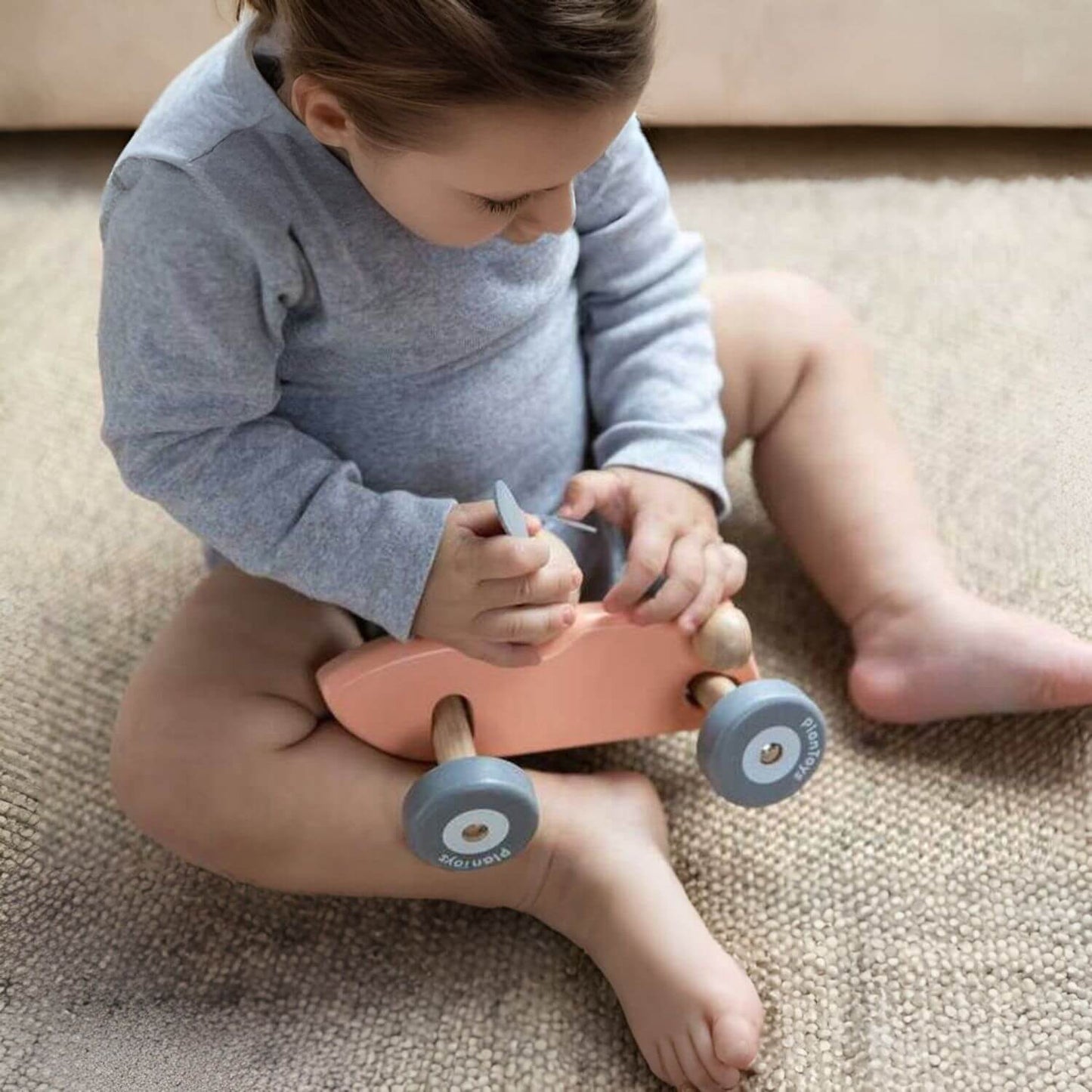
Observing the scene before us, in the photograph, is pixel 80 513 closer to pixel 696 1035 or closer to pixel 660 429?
pixel 660 429

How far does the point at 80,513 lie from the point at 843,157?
70 cm

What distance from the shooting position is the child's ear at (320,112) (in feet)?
1.77

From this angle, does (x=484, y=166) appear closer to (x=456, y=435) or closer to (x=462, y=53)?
(x=462, y=53)

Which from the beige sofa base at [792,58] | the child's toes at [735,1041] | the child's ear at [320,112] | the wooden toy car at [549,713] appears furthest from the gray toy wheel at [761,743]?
the beige sofa base at [792,58]

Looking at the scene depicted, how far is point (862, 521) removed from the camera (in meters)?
0.78

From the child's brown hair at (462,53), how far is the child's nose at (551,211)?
0.06m

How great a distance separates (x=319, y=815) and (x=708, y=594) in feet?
0.71

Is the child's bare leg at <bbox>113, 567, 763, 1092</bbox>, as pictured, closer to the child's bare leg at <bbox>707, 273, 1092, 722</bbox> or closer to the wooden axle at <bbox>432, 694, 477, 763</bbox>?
the wooden axle at <bbox>432, 694, 477, 763</bbox>

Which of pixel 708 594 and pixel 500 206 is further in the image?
pixel 708 594

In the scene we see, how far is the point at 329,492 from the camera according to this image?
647 millimetres

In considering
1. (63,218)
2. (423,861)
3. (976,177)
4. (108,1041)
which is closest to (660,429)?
(423,861)

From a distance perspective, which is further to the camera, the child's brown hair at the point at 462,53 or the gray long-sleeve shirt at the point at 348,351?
the gray long-sleeve shirt at the point at 348,351

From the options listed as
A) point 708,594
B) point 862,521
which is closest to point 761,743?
point 708,594

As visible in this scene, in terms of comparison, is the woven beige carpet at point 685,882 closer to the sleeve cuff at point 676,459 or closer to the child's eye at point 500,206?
the sleeve cuff at point 676,459
